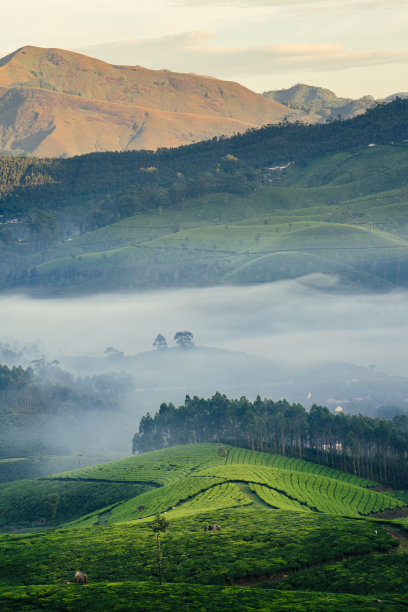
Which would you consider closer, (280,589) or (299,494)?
(280,589)

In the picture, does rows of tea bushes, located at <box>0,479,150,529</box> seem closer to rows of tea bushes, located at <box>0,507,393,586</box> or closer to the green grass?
the green grass

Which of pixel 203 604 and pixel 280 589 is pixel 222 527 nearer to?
pixel 280 589

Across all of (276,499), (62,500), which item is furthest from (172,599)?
(62,500)

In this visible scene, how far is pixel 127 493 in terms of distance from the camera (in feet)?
564

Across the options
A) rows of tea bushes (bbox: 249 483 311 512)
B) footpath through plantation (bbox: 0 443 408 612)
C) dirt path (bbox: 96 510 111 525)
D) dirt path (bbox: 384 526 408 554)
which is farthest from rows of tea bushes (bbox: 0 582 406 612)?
dirt path (bbox: 96 510 111 525)

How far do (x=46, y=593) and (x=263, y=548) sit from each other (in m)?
32.4

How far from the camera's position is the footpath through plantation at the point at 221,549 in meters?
77.8

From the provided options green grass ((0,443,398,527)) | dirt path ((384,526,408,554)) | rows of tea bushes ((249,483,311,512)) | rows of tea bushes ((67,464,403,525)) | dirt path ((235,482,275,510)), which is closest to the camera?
dirt path ((384,526,408,554))

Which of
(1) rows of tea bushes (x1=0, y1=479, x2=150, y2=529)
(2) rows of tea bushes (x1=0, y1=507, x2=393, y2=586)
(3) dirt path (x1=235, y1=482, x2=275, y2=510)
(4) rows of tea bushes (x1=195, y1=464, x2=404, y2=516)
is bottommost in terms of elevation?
(1) rows of tea bushes (x1=0, y1=479, x2=150, y2=529)

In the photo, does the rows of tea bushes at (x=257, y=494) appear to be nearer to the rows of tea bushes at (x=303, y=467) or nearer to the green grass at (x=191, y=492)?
the green grass at (x=191, y=492)

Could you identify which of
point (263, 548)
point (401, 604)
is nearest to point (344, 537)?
point (263, 548)

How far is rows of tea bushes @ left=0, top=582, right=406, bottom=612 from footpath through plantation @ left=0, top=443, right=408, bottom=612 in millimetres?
112

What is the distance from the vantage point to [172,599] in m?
76.1

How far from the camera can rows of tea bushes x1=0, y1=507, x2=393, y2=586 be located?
3639 inches
